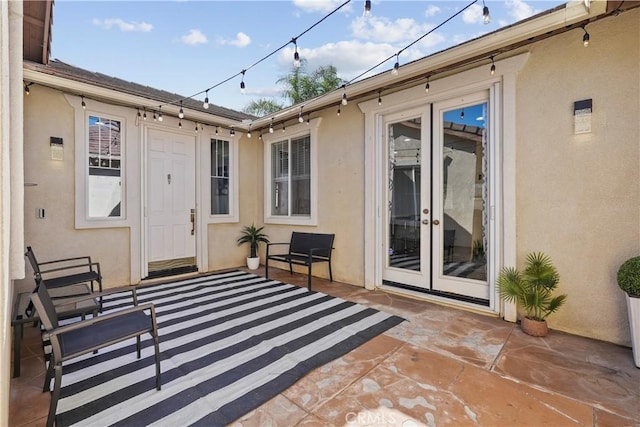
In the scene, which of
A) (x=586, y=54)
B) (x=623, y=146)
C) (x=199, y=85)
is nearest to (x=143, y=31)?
(x=199, y=85)

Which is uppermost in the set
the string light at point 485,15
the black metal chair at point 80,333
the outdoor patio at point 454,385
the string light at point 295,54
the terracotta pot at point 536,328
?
the string light at point 295,54

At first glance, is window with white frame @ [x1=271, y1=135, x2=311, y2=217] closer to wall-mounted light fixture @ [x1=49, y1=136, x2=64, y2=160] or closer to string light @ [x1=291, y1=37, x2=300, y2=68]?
string light @ [x1=291, y1=37, x2=300, y2=68]

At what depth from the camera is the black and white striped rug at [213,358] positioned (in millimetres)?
1753

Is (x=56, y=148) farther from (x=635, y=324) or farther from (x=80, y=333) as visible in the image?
(x=635, y=324)

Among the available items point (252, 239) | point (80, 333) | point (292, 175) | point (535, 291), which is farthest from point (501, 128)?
point (252, 239)

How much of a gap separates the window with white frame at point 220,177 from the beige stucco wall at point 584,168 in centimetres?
461

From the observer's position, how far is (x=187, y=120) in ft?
16.4

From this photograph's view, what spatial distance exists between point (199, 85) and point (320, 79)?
697 cm

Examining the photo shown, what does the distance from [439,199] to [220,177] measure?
153 inches

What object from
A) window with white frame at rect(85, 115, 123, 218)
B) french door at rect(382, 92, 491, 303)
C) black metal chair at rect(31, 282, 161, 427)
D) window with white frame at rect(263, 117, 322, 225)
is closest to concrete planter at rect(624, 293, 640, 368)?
french door at rect(382, 92, 491, 303)

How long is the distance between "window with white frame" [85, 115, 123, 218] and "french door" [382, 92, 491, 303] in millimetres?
3950

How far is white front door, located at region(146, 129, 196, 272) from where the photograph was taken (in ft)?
15.3

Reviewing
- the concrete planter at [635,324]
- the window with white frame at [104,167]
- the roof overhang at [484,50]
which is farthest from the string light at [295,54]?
the concrete planter at [635,324]

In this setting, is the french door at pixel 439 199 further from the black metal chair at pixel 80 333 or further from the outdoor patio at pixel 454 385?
the black metal chair at pixel 80 333
